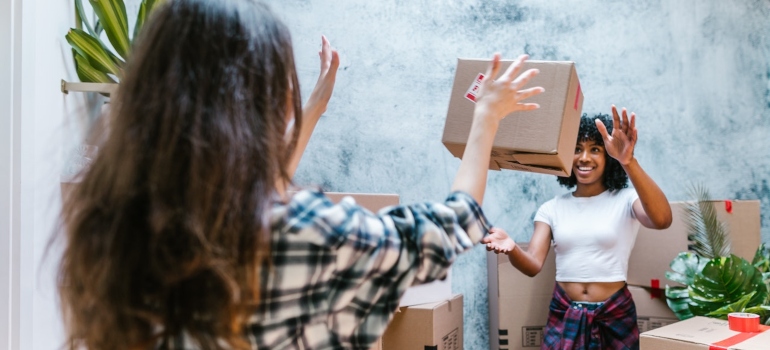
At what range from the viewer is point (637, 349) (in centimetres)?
227

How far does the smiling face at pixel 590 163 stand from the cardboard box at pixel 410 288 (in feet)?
2.13

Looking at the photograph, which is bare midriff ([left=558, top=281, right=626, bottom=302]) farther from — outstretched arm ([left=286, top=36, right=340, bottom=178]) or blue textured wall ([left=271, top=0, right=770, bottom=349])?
outstretched arm ([left=286, top=36, right=340, bottom=178])

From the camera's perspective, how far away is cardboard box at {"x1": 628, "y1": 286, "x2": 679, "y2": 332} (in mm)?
2506

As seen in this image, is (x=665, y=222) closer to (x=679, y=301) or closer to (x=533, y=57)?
(x=679, y=301)

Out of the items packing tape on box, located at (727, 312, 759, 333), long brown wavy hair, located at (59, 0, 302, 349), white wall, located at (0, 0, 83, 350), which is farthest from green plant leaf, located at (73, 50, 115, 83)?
packing tape on box, located at (727, 312, 759, 333)

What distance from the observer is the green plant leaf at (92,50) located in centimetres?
198

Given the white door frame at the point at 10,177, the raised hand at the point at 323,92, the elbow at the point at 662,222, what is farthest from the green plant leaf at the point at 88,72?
the elbow at the point at 662,222

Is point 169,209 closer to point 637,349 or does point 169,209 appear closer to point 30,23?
point 30,23

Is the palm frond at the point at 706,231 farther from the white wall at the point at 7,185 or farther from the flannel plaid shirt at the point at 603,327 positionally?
the white wall at the point at 7,185

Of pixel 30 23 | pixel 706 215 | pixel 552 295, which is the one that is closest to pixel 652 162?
pixel 706 215

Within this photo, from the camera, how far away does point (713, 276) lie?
2.15m

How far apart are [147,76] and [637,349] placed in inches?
81.0

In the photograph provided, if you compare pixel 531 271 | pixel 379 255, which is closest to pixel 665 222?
pixel 531 271

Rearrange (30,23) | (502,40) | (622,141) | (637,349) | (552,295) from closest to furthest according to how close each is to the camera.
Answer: (30,23)
(622,141)
(637,349)
(552,295)
(502,40)
